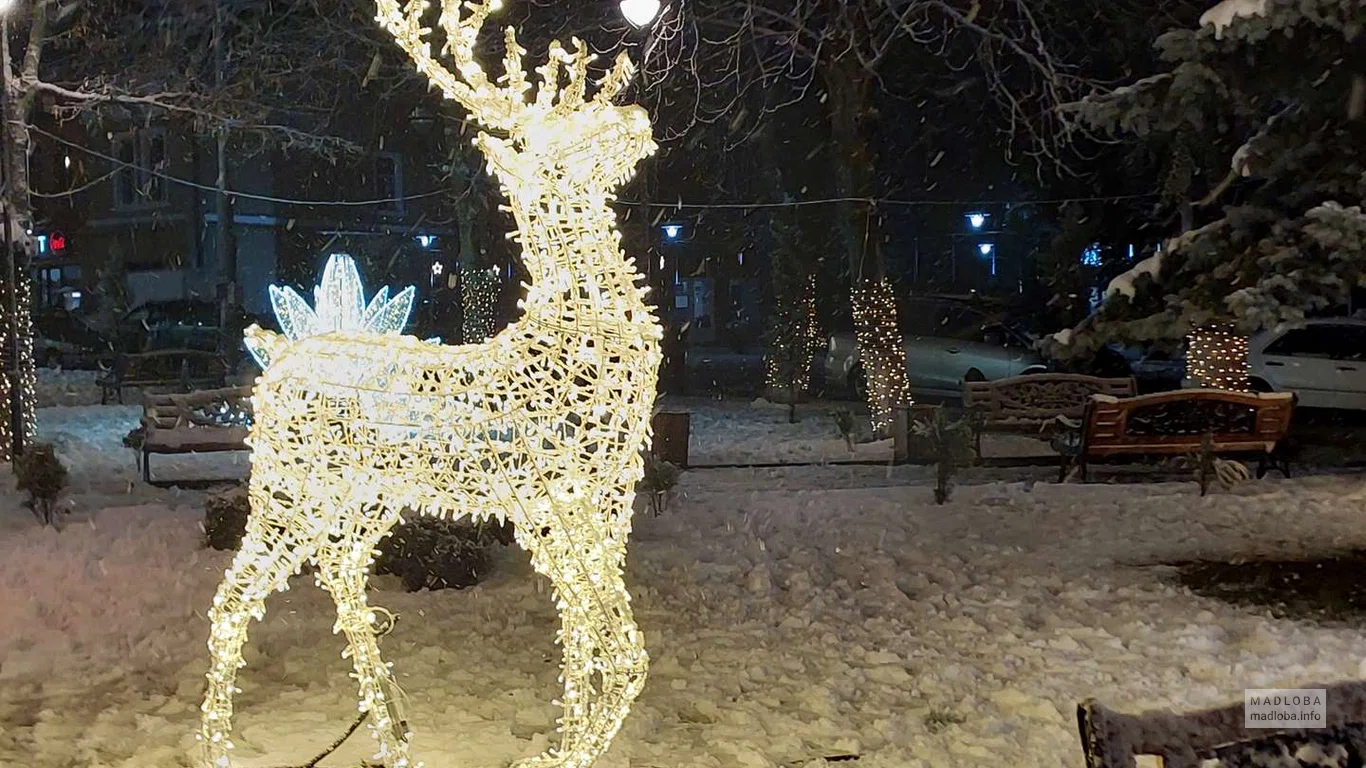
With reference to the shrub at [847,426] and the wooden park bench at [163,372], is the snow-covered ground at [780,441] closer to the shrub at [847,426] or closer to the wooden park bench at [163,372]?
the shrub at [847,426]

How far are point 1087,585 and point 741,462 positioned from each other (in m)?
5.67

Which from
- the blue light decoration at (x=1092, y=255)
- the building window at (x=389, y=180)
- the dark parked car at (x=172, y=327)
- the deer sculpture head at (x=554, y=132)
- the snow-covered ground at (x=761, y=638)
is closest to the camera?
the deer sculpture head at (x=554, y=132)

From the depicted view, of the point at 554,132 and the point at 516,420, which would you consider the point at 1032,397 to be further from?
the point at 554,132

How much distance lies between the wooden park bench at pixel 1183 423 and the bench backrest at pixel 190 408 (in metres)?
7.63

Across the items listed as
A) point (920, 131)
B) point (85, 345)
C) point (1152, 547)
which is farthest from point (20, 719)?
point (85, 345)

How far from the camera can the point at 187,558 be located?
26.6ft

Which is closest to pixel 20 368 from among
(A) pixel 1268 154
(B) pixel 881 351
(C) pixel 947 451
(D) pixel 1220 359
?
(C) pixel 947 451

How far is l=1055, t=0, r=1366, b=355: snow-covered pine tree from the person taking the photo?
341 inches

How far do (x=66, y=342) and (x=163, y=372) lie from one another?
637cm

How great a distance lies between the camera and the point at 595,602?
4027mm

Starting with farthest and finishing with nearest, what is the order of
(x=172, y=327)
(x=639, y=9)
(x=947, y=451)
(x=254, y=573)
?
1. (x=172, y=327)
2. (x=947, y=451)
3. (x=639, y=9)
4. (x=254, y=573)

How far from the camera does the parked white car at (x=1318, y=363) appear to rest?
16.6m

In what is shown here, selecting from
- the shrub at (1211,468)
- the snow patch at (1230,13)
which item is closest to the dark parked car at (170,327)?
the shrub at (1211,468)

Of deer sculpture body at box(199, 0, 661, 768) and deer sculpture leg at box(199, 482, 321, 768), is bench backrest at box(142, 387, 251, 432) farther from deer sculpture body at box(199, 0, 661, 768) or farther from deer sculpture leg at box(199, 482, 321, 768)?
deer sculpture body at box(199, 0, 661, 768)
